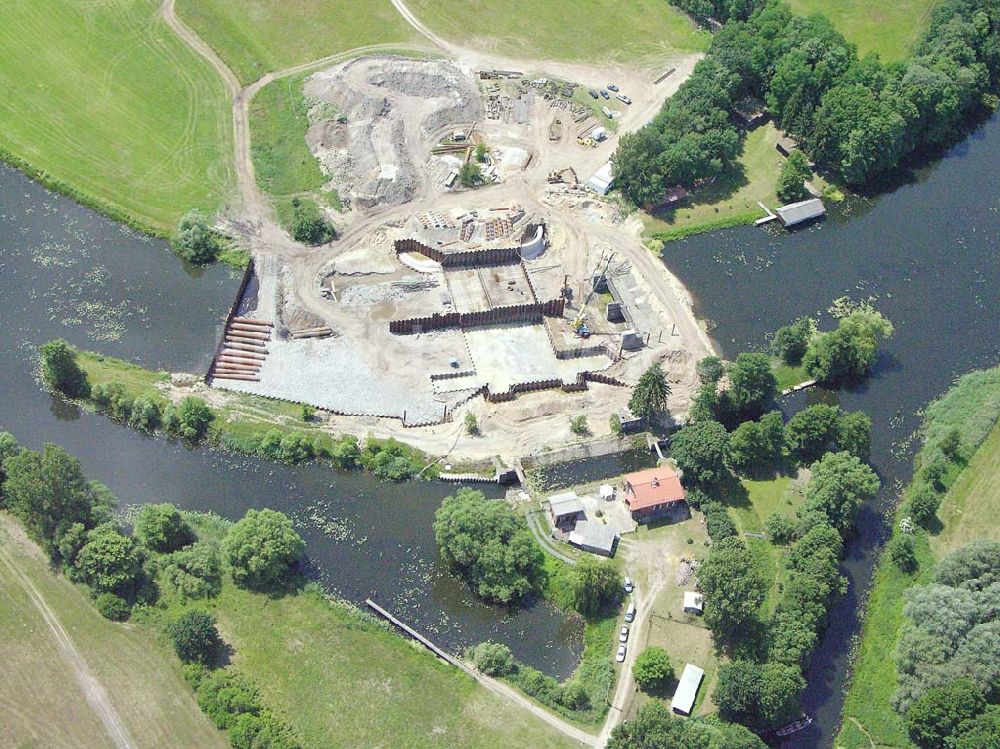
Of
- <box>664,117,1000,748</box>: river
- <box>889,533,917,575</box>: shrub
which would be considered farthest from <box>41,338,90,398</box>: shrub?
<box>889,533,917,575</box>: shrub

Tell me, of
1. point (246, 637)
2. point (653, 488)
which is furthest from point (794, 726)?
point (246, 637)

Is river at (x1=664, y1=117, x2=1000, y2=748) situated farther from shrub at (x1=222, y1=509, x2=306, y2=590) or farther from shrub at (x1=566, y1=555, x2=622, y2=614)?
shrub at (x1=222, y1=509, x2=306, y2=590)

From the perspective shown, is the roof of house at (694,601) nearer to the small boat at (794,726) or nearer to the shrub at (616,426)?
the small boat at (794,726)

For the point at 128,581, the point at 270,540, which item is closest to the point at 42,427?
the point at 128,581

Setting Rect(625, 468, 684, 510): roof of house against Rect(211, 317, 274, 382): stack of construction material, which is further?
Rect(211, 317, 274, 382): stack of construction material

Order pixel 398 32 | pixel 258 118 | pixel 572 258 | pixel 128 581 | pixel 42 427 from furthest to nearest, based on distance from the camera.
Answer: pixel 398 32, pixel 258 118, pixel 572 258, pixel 42 427, pixel 128 581

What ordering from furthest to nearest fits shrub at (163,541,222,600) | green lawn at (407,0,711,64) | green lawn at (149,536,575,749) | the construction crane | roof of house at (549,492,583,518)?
1. green lawn at (407,0,711,64)
2. the construction crane
3. roof of house at (549,492,583,518)
4. shrub at (163,541,222,600)
5. green lawn at (149,536,575,749)

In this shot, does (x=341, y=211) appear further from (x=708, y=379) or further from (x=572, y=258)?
(x=708, y=379)
